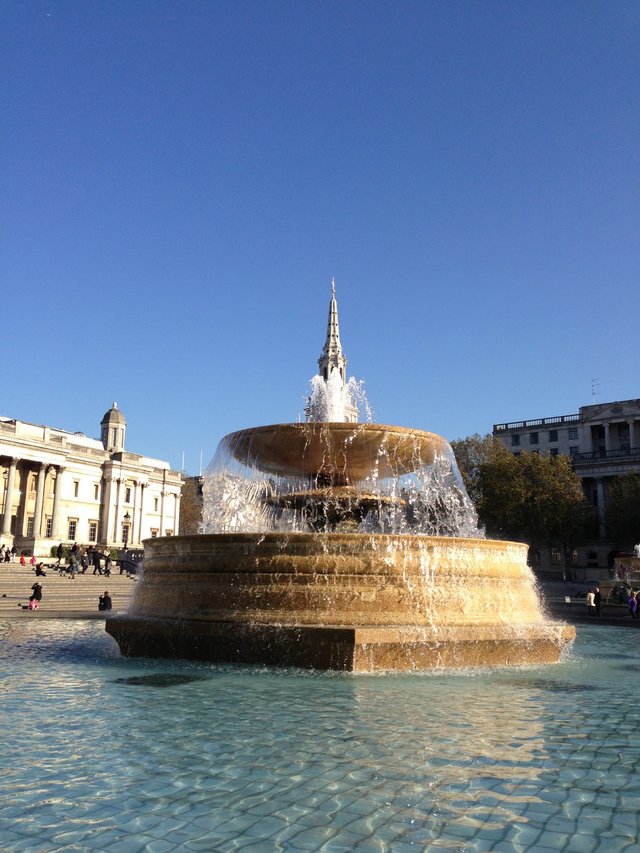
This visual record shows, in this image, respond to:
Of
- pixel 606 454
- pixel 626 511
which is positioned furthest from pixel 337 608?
pixel 606 454

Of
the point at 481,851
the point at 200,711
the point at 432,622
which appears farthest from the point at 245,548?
the point at 481,851

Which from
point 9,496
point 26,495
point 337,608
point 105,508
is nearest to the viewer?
point 337,608

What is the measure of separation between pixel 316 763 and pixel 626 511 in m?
55.3

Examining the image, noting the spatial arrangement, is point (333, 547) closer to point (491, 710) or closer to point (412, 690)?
point (412, 690)

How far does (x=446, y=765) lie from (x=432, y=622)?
446 cm

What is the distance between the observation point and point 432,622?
928cm

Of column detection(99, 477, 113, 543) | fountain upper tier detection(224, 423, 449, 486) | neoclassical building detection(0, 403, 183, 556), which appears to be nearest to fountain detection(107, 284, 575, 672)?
Answer: fountain upper tier detection(224, 423, 449, 486)

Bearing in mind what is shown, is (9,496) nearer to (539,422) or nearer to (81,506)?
(81,506)

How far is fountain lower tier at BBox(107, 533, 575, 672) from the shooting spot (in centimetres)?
870

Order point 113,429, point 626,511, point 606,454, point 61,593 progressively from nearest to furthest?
1. point 61,593
2. point 626,511
3. point 606,454
4. point 113,429

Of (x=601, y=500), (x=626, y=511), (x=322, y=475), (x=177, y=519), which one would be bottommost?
(x=322, y=475)

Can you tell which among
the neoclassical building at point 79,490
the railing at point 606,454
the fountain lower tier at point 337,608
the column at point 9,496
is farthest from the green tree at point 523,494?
the fountain lower tier at point 337,608

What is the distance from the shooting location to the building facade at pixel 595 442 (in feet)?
227

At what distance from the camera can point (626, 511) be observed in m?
55.2
